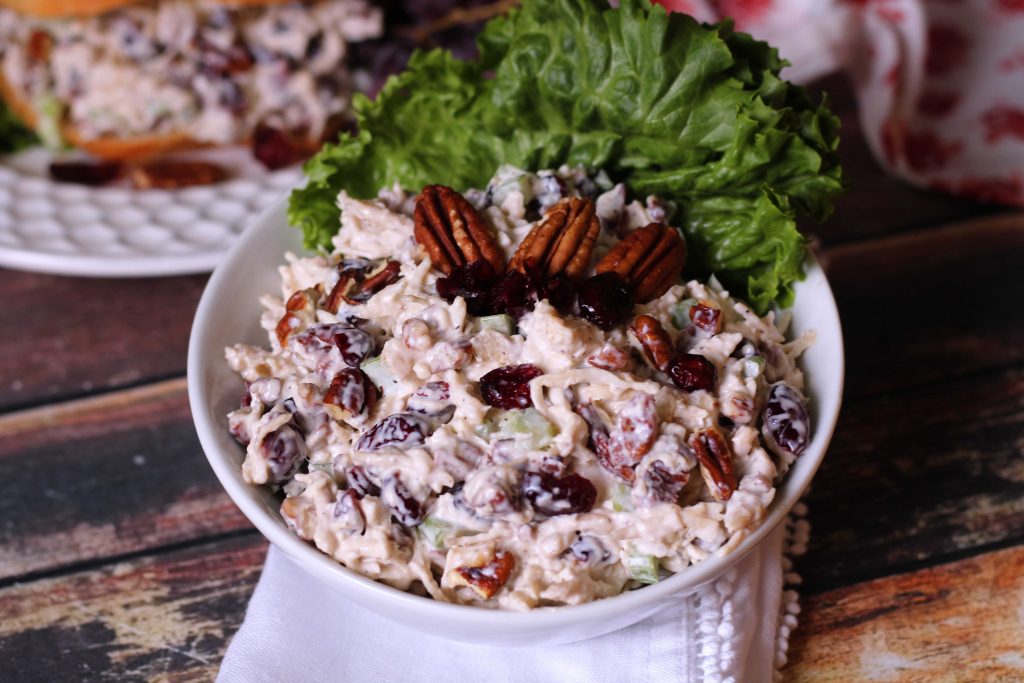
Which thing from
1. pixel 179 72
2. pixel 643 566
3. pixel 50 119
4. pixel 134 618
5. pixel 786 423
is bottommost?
pixel 134 618

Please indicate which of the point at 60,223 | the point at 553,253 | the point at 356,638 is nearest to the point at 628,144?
the point at 553,253

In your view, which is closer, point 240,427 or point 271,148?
point 240,427

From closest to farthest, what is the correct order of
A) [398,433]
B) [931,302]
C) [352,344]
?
[398,433] → [352,344] → [931,302]

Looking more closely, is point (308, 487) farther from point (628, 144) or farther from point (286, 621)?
point (628, 144)

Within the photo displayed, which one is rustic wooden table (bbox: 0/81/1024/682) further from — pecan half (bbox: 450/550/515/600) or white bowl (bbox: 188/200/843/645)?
pecan half (bbox: 450/550/515/600)

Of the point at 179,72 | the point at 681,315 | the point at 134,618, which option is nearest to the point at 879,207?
the point at 681,315

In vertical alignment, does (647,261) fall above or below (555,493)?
above

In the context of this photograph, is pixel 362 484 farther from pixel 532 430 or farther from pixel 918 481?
pixel 918 481
